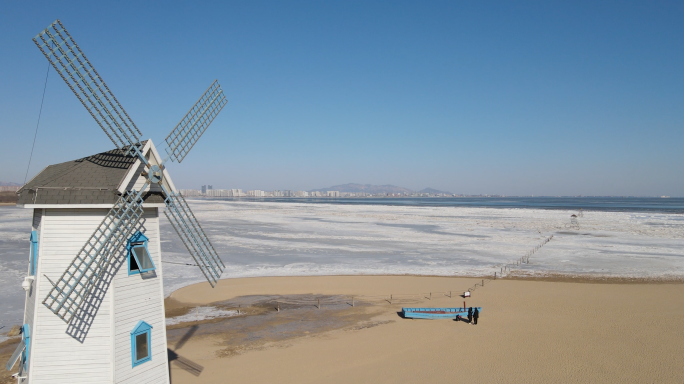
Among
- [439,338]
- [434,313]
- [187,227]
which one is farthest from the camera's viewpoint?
[434,313]

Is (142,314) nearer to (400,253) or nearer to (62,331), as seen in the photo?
(62,331)

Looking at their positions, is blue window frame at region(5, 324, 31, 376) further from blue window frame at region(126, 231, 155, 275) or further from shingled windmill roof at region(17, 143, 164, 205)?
shingled windmill roof at region(17, 143, 164, 205)

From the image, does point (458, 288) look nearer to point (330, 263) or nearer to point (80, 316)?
point (330, 263)

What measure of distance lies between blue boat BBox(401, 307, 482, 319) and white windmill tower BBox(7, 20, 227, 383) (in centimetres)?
1062

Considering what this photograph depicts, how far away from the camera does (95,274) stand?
8.16 meters

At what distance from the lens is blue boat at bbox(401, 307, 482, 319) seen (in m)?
17.1

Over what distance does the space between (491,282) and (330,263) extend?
1104cm

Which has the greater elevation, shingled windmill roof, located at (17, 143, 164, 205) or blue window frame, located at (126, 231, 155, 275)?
shingled windmill roof, located at (17, 143, 164, 205)

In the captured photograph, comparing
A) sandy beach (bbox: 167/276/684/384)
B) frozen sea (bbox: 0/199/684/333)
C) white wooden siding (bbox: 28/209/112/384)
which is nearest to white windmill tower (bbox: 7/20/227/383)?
white wooden siding (bbox: 28/209/112/384)

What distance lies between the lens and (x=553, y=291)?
21.5 meters

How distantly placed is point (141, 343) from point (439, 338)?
34.8ft

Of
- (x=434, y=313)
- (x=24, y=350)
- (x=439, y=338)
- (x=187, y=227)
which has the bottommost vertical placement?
(x=439, y=338)

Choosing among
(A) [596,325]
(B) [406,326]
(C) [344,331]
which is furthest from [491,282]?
(C) [344,331]

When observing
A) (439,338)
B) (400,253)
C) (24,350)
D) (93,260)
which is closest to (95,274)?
(93,260)
